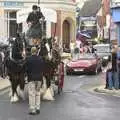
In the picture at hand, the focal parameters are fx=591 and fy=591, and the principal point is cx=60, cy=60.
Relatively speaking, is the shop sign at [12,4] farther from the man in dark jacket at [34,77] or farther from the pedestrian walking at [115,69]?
the man in dark jacket at [34,77]

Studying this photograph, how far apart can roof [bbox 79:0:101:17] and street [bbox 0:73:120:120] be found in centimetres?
6612

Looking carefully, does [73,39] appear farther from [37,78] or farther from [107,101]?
[37,78]

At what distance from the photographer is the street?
15.4 meters

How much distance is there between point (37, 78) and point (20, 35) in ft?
15.8

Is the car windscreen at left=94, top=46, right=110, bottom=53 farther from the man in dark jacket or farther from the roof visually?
the roof

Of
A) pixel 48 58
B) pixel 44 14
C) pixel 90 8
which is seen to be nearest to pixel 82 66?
pixel 44 14

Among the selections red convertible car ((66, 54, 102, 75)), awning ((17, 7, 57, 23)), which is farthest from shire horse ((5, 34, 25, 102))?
red convertible car ((66, 54, 102, 75))

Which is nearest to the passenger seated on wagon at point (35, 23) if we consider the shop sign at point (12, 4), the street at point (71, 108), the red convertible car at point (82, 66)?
the street at point (71, 108)

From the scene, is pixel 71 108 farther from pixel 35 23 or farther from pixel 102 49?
pixel 102 49

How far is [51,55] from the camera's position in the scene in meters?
20.5

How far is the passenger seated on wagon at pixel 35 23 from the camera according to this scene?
20.8 meters

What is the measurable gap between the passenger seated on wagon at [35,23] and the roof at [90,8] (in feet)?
219

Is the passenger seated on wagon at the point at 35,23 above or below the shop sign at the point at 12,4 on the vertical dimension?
below

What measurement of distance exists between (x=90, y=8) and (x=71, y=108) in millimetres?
74548
